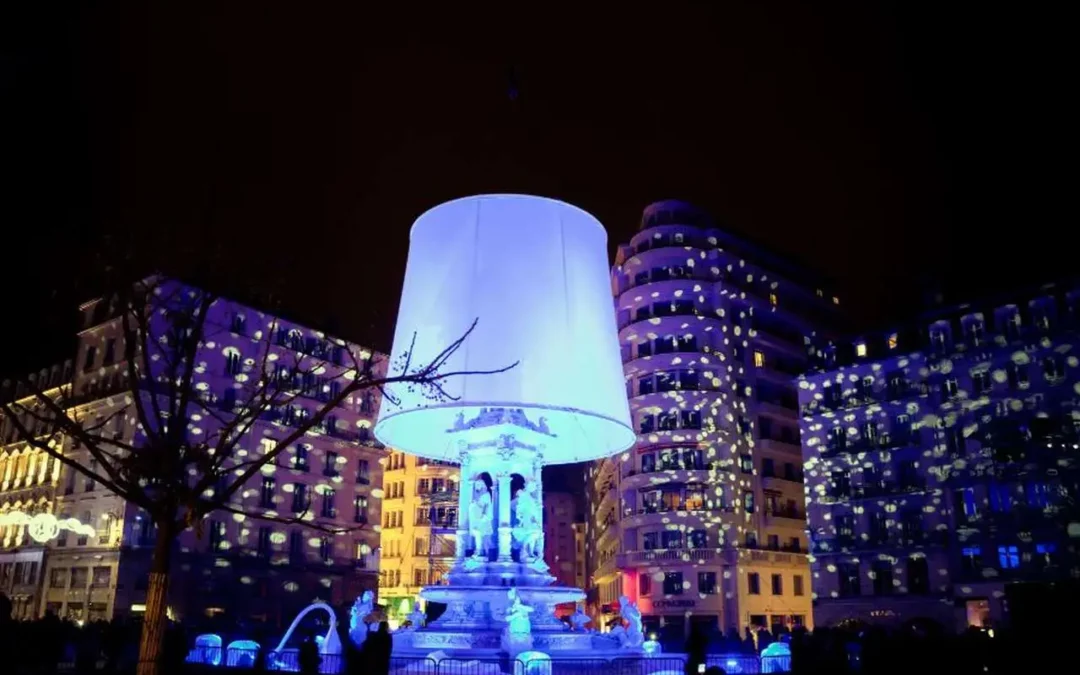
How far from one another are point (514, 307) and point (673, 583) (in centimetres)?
4378

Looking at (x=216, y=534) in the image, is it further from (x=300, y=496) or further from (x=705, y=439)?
(x=705, y=439)

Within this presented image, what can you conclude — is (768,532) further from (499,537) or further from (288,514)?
(499,537)

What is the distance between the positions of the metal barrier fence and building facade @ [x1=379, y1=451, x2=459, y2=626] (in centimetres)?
5974

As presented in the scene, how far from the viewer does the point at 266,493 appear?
55312 mm

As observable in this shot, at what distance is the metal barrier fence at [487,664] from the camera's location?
1678 centimetres

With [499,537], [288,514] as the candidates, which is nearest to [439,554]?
[288,514]

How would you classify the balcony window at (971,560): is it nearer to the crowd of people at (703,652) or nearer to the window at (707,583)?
the window at (707,583)

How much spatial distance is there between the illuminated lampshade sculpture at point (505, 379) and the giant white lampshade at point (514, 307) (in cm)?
3

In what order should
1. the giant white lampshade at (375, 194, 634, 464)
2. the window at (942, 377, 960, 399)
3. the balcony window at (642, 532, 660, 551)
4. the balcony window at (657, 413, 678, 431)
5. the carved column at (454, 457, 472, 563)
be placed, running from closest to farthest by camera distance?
the giant white lampshade at (375, 194, 634, 464)
the carved column at (454, 457, 472, 563)
the window at (942, 377, 960, 399)
the balcony window at (642, 532, 660, 551)
the balcony window at (657, 413, 678, 431)

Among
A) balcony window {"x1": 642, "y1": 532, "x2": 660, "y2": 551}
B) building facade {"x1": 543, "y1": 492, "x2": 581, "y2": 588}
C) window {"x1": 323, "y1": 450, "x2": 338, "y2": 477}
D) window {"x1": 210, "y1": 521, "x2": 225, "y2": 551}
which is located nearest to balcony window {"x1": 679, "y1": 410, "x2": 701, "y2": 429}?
balcony window {"x1": 642, "y1": 532, "x2": 660, "y2": 551}

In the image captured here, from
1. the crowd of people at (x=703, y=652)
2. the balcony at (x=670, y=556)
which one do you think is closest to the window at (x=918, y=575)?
the balcony at (x=670, y=556)

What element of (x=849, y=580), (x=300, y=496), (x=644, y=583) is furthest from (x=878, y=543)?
(x=300, y=496)

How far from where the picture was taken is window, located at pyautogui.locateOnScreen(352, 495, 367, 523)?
201 ft

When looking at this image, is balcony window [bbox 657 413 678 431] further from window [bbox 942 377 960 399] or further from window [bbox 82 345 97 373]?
window [bbox 82 345 97 373]
